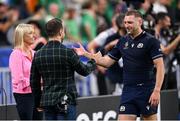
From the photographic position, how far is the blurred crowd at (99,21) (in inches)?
520

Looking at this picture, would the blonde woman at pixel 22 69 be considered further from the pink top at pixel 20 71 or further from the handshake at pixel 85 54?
the handshake at pixel 85 54

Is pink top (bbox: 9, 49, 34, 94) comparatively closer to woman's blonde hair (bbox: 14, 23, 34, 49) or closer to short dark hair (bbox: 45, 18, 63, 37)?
woman's blonde hair (bbox: 14, 23, 34, 49)

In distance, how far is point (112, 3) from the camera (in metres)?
20.1

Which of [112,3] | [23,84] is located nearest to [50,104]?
[23,84]

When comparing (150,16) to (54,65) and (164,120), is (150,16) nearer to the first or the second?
(164,120)

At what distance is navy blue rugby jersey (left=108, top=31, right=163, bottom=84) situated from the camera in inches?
398

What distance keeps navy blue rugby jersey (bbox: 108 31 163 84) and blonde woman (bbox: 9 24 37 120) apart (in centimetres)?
134

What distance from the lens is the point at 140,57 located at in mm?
10148

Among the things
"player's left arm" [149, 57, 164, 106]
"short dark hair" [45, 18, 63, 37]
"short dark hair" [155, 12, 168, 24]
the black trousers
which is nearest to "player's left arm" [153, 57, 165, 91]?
"player's left arm" [149, 57, 164, 106]

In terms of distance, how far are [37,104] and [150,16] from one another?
3.84 metres

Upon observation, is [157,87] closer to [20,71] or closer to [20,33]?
[20,71]

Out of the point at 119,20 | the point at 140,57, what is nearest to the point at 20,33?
the point at 140,57

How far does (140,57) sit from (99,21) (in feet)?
26.8

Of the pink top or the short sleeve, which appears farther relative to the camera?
the pink top
